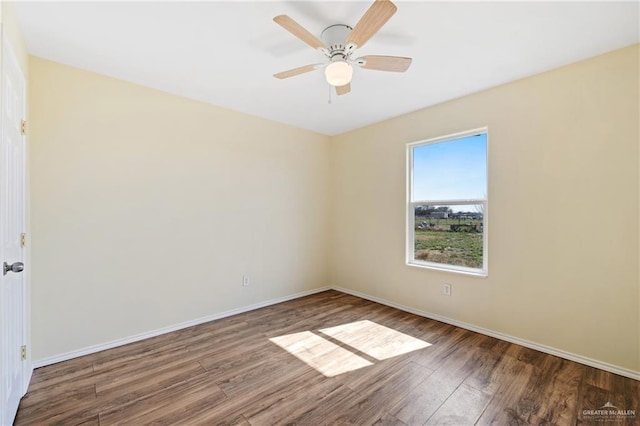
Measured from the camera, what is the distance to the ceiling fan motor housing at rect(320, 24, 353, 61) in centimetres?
191

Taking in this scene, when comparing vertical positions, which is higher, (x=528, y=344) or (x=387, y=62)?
(x=387, y=62)

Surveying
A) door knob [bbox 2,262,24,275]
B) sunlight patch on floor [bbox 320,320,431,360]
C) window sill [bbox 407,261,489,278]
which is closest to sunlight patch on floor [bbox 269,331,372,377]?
sunlight patch on floor [bbox 320,320,431,360]

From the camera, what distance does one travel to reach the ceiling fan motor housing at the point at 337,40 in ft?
6.25

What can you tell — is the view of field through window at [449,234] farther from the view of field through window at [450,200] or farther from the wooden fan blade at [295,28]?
the wooden fan blade at [295,28]

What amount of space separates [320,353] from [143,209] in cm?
220

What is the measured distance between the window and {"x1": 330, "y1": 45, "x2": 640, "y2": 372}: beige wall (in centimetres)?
13

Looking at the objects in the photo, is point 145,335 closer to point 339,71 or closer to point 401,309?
point 401,309

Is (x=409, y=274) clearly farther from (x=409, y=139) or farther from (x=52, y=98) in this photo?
(x=52, y=98)

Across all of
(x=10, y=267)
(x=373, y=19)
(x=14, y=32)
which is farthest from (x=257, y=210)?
(x=373, y=19)

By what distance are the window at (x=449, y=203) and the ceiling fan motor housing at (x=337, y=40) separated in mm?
1780

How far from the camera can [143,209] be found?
2750mm

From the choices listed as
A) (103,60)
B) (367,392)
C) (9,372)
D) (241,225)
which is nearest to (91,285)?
(9,372)

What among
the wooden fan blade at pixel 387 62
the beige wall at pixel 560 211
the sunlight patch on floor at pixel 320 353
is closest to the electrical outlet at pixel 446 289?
the beige wall at pixel 560 211

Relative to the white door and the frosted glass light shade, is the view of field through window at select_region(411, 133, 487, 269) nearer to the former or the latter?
the frosted glass light shade
